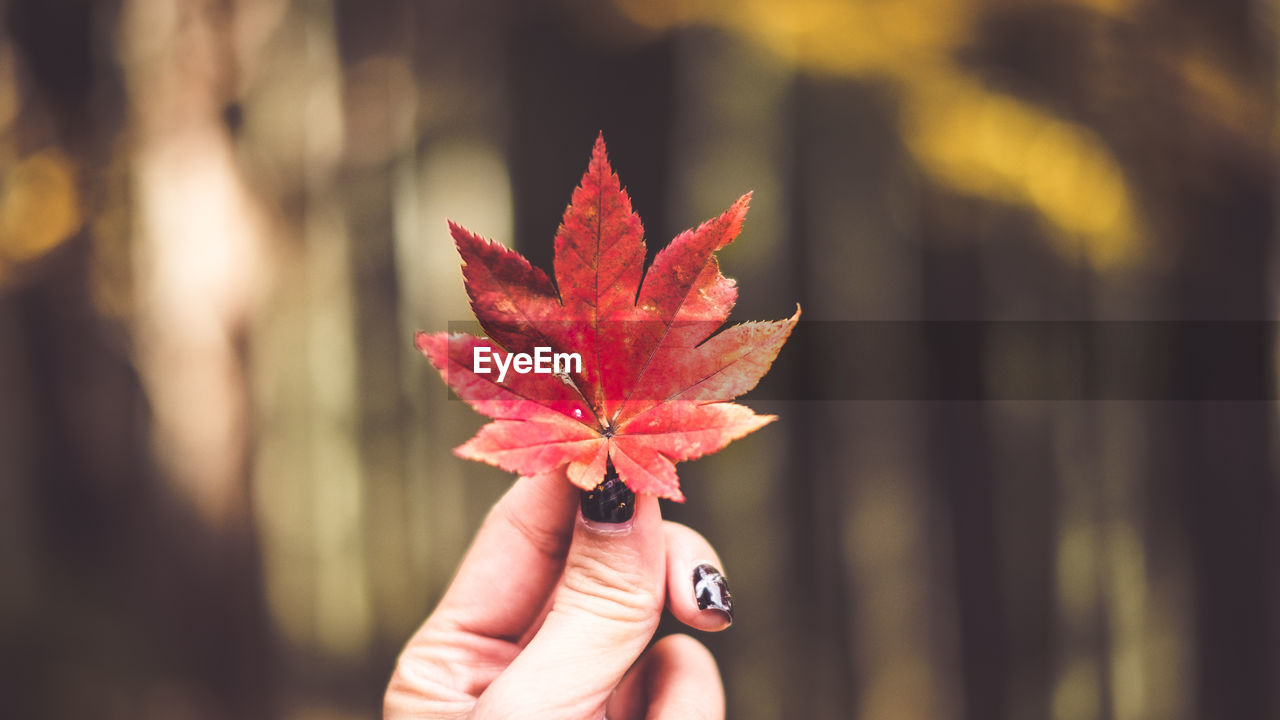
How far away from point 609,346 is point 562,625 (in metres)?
0.16

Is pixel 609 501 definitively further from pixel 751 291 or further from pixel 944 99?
pixel 944 99

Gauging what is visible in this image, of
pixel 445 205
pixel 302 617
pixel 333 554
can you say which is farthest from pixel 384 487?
pixel 445 205

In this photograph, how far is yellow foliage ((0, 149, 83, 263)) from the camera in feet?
3.14

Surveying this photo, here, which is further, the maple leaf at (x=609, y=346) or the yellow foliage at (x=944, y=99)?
the yellow foliage at (x=944, y=99)

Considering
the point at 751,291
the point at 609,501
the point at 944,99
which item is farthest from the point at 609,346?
the point at 944,99

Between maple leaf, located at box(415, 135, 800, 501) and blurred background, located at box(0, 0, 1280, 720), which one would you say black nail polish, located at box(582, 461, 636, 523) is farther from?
blurred background, located at box(0, 0, 1280, 720)

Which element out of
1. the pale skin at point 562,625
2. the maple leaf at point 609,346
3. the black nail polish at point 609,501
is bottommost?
the pale skin at point 562,625

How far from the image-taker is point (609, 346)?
0.28m

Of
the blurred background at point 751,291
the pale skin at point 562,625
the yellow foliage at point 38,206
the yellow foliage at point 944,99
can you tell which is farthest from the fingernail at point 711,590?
the yellow foliage at point 38,206

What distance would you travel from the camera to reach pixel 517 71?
0.87 meters

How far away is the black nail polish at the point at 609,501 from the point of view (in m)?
0.31

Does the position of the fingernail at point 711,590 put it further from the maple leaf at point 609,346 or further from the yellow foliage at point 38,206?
the yellow foliage at point 38,206

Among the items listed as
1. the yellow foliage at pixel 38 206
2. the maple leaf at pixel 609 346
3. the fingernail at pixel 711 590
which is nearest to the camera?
the maple leaf at pixel 609 346

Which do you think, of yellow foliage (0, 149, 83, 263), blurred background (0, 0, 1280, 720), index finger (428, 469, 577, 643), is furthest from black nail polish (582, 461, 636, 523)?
yellow foliage (0, 149, 83, 263)
